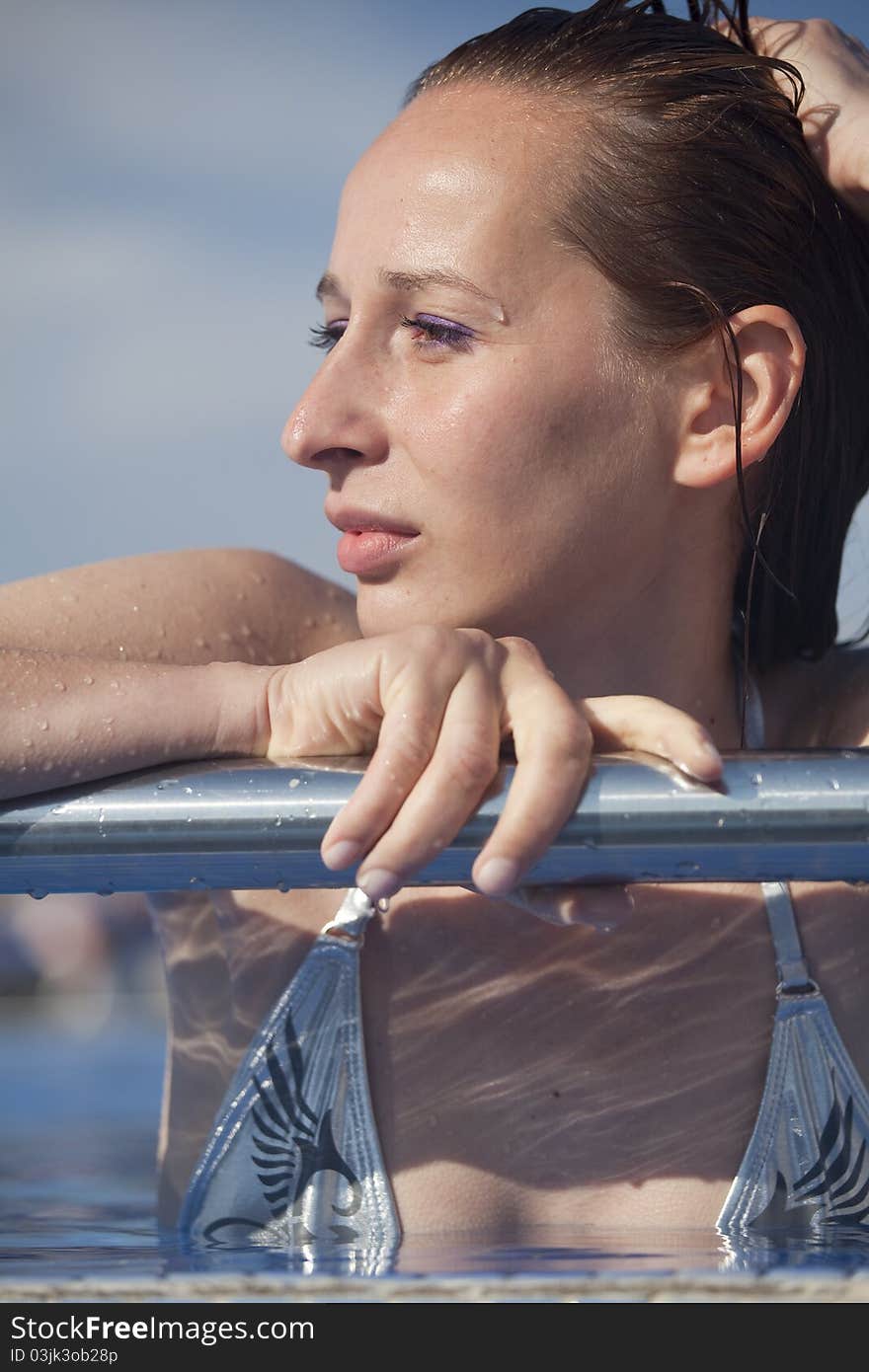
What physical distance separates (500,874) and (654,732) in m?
0.18

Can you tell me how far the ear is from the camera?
6.03 feet

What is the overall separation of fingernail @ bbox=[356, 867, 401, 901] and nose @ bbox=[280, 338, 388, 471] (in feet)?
2.56

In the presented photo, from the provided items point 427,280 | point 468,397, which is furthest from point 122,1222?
point 427,280

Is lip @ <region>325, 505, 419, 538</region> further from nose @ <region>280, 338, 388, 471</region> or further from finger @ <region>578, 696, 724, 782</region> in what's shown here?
finger @ <region>578, 696, 724, 782</region>

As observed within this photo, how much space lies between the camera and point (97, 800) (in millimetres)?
1000

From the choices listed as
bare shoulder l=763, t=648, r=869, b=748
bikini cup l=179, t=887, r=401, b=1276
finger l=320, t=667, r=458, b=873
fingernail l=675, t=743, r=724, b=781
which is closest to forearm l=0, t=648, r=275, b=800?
finger l=320, t=667, r=458, b=873

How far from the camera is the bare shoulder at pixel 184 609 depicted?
5.89 ft

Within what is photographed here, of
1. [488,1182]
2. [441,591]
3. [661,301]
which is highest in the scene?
[661,301]

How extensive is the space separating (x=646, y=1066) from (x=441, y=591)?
685mm

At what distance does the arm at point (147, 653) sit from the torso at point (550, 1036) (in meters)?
0.40

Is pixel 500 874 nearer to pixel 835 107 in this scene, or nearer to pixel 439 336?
pixel 439 336

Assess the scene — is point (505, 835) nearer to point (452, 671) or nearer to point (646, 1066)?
point (452, 671)

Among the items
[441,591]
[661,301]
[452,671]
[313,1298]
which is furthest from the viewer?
[661,301]
